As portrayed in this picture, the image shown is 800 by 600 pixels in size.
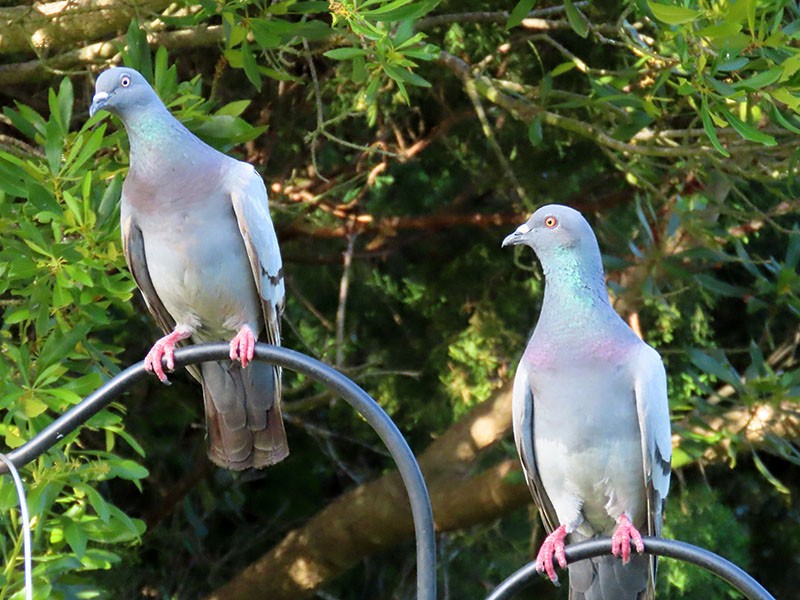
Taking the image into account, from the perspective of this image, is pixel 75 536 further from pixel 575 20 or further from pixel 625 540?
pixel 575 20

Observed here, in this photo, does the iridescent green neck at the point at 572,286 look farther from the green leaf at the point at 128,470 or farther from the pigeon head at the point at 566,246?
the green leaf at the point at 128,470

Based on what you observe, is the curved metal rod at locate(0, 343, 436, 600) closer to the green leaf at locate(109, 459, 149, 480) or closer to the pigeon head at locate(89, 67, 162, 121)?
the pigeon head at locate(89, 67, 162, 121)

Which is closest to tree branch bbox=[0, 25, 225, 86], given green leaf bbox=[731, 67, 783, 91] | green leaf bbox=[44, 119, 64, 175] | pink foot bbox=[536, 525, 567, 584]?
green leaf bbox=[44, 119, 64, 175]

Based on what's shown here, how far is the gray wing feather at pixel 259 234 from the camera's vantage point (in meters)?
3.01

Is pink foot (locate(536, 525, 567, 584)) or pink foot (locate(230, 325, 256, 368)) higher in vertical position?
pink foot (locate(230, 325, 256, 368))

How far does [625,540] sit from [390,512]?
2247 mm

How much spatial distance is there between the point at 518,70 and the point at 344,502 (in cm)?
179

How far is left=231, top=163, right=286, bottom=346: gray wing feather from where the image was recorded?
301cm

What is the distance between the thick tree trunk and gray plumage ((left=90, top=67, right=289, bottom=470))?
Answer: 5.65ft

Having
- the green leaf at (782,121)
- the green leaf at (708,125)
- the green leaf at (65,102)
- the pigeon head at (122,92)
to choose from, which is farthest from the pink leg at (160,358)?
the green leaf at (782,121)

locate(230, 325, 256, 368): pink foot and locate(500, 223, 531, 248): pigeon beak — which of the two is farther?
locate(500, 223, 531, 248): pigeon beak

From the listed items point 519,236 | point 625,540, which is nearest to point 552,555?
point 625,540

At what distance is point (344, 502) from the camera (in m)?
5.05

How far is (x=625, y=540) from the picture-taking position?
8.89ft
